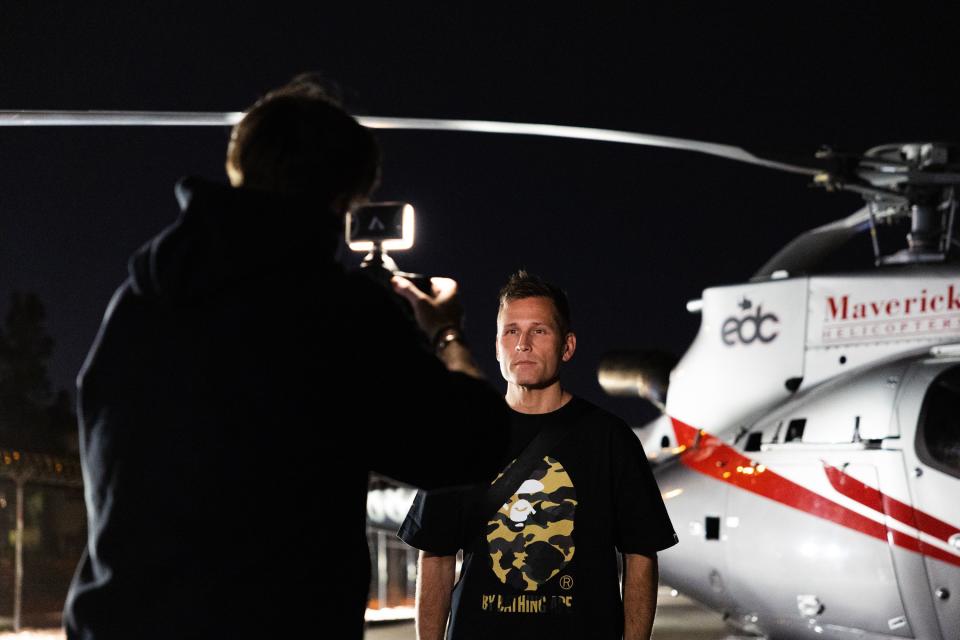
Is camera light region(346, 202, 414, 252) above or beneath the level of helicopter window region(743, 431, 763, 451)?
above

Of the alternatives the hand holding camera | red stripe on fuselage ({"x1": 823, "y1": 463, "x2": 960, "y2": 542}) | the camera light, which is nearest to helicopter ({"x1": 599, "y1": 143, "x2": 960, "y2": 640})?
red stripe on fuselage ({"x1": 823, "y1": 463, "x2": 960, "y2": 542})

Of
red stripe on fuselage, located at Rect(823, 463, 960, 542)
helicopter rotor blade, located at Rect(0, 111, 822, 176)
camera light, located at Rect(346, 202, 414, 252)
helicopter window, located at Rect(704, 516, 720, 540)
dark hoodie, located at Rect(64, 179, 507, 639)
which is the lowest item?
helicopter window, located at Rect(704, 516, 720, 540)

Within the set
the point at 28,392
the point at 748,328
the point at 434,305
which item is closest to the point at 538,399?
the point at 434,305

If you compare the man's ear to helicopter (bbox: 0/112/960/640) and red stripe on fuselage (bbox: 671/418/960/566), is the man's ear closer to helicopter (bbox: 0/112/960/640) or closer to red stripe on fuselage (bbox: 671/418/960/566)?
helicopter (bbox: 0/112/960/640)

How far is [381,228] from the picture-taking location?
253 cm

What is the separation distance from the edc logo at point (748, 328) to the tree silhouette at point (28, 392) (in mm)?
56560

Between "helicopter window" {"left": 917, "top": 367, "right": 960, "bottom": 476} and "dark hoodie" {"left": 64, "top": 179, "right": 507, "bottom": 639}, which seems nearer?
"dark hoodie" {"left": 64, "top": 179, "right": 507, "bottom": 639}

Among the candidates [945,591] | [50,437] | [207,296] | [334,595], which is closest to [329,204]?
[207,296]

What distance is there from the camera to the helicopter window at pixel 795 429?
8.18m

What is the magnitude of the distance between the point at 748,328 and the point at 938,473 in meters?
2.21

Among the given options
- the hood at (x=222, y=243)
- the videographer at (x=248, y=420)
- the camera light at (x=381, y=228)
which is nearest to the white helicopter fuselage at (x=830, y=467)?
the camera light at (x=381, y=228)

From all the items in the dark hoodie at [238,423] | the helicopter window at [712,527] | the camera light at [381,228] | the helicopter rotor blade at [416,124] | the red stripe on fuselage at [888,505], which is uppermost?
the helicopter rotor blade at [416,124]

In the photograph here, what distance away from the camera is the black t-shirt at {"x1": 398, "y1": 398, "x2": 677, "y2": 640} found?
138 inches

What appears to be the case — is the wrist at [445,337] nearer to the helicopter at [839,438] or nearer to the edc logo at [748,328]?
the helicopter at [839,438]
